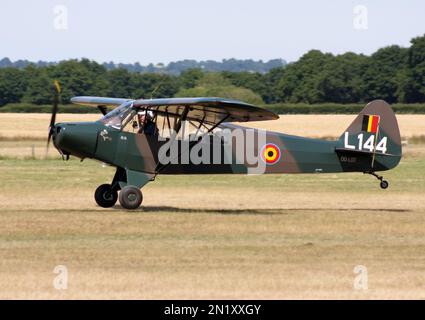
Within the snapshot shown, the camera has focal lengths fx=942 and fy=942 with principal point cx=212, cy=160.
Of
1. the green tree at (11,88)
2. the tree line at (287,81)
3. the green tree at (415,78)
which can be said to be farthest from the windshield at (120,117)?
the green tree at (415,78)

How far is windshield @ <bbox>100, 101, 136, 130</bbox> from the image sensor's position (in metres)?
17.9

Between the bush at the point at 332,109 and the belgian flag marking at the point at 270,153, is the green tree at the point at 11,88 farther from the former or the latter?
the belgian flag marking at the point at 270,153

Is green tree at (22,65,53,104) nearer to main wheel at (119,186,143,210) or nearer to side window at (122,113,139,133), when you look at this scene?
side window at (122,113,139,133)

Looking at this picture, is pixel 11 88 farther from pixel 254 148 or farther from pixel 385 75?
pixel 254 148

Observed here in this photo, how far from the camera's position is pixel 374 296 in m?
10.3

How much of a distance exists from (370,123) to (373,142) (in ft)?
1.31

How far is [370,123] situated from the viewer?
62.8ft

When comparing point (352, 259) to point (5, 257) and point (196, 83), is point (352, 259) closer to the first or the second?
point (5, 257)

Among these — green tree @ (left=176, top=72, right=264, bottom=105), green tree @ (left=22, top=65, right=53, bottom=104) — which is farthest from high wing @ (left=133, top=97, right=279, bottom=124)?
green tree @ (left=22, top=65, right=53, bottom=104)

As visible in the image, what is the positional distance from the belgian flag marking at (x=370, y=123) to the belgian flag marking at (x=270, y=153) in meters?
1.91

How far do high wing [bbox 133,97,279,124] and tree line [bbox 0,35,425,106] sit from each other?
64.5m

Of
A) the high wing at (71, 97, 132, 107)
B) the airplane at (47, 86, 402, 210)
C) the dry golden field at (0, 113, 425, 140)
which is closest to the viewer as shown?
the airplane at (47, 86, 402, 210)

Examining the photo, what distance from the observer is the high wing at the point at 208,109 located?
1692 centimetres

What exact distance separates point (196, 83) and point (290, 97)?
32.7 feet
